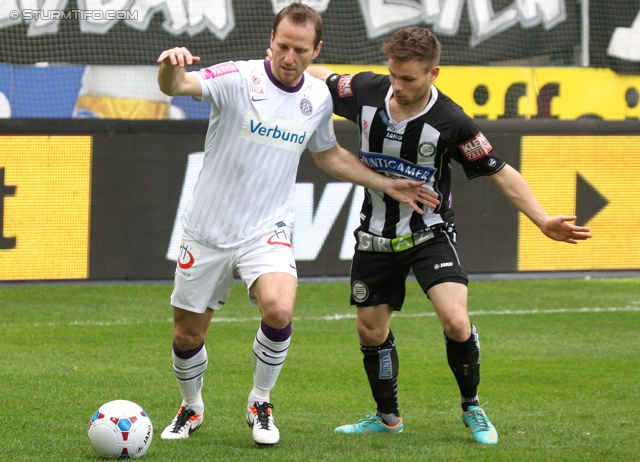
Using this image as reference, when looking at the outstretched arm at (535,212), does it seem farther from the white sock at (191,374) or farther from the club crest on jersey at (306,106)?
the white sock at (191,374)

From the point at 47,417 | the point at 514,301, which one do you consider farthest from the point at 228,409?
the point at 514,301

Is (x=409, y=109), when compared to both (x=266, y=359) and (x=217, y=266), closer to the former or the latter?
(x=217, y=266)

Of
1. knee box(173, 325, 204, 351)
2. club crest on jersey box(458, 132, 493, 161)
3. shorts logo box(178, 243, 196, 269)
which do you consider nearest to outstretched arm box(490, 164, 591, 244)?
club crest on jersey box(458, 132, 493, 161)

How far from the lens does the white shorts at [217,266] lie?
5.14 metres

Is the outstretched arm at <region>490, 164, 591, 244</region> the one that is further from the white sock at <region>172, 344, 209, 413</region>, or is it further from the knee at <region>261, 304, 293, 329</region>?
the white sock at <region>172, 344, 209, 413</region>

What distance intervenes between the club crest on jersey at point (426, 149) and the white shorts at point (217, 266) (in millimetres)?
880

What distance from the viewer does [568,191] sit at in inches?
502

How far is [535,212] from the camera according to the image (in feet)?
17.6

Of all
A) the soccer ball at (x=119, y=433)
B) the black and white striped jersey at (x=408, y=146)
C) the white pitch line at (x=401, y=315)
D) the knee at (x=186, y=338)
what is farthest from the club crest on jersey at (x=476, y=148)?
the white pitch line at (x=401, y=315)

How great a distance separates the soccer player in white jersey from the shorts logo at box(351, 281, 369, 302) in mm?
506

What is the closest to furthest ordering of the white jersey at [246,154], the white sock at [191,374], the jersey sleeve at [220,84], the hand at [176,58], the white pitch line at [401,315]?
the hand at [176,58]
the jersey sleeve at [220,84]
the white jersey at [246,154]
the white sock at [191,374]
the white pitch line at [401,315]

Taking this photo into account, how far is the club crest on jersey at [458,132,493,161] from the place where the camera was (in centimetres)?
541

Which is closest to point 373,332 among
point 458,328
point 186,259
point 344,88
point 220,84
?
point 458,328

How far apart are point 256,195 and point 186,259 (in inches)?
18.8
